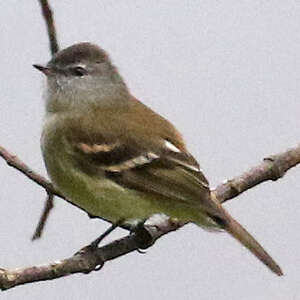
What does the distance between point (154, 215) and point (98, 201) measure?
0.67ft

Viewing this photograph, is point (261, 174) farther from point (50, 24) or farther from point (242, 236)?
point (50, 24)

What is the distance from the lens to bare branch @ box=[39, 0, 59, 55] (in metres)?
2.08

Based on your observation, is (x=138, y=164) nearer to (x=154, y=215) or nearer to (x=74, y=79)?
(x=154, y=215)

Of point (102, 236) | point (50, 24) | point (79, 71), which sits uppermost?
point (50, 24)

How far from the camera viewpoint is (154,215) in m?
2.69

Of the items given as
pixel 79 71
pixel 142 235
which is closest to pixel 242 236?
pixel 142 235

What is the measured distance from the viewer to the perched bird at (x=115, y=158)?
8.43 feet

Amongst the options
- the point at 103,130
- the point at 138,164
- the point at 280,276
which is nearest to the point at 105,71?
the point at 103,130

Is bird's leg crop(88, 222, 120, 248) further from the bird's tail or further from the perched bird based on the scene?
the bird's tail

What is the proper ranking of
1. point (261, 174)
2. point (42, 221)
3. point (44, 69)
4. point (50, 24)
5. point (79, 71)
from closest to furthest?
point (50, 24) → point (42, 221) → point (261, 174) → point (44, 69) → point (79, 71)

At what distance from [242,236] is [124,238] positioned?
1.39ft

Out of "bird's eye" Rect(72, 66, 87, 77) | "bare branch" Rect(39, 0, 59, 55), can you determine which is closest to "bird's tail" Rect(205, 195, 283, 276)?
"bare branch" Rect(39, 0, 59, 55)

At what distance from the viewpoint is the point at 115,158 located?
2.72 metres

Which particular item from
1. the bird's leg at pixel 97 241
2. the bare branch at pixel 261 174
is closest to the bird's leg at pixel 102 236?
the bird's leg at pixel 97 241
